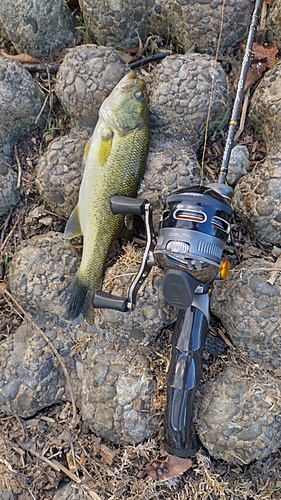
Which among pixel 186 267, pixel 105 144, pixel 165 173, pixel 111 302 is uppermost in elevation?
pixel 105 144

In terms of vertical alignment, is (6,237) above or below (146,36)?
below

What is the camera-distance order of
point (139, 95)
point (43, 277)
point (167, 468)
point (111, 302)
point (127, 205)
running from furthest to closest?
point (43, 277)
point (139, 95)
point (167, 468)
point (127, 205)
point (111, 302)

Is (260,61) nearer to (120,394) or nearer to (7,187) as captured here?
(7,187)

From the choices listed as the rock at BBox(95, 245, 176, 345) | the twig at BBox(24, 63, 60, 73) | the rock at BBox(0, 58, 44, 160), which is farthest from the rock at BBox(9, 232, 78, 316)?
the twig at BBox(24, 63, 60, 73)

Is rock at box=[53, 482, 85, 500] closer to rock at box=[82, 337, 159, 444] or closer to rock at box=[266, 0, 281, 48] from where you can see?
rock at box=[82, 337, 159, 444]

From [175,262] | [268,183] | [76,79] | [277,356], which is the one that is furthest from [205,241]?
[76,79]

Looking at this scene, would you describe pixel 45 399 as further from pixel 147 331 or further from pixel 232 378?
pixel 232 378

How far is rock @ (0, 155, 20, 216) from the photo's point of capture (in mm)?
3391

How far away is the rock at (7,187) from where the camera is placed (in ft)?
11.1

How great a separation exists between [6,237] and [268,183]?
6.53 ft

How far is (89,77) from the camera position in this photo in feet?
10.5

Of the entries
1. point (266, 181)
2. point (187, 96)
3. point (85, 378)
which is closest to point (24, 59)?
point (187, 96)

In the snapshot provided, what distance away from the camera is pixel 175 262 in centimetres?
244

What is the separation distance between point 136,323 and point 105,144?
1.23 metres
